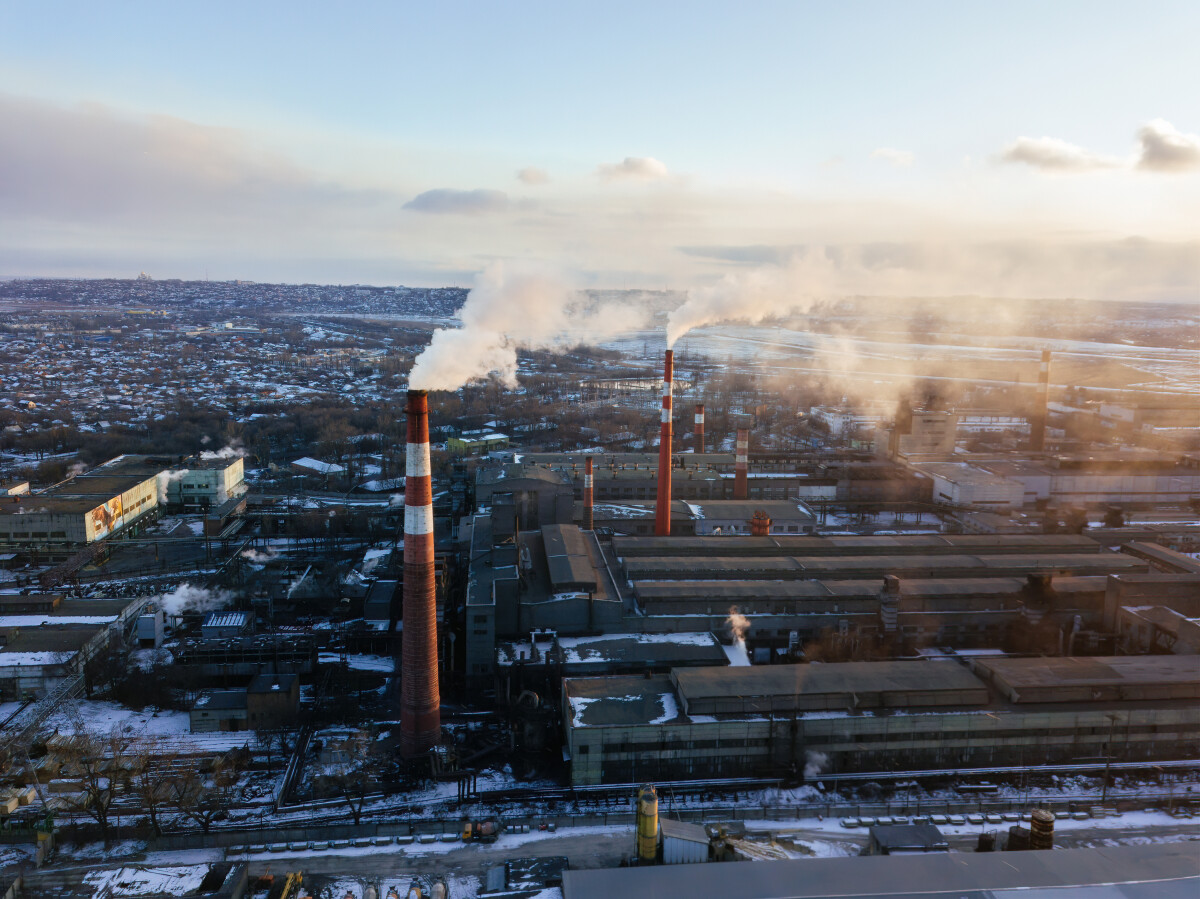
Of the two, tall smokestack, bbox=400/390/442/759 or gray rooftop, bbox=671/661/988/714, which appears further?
gray rooftop, bbox=671/661/988/714

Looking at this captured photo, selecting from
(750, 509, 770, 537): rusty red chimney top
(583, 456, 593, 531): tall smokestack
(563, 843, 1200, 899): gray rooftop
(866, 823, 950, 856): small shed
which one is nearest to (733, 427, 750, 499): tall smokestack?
(750, 509, 770, 537): rusty red chimney top

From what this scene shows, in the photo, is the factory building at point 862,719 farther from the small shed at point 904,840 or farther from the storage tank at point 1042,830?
the storage tank at point 1042,830

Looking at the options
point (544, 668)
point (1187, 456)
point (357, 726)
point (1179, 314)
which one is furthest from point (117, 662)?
point (1179, 314)

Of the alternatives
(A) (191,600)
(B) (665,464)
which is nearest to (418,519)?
(A) (191,600)

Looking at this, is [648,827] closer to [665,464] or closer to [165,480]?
[665,464]

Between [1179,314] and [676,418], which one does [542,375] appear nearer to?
[676,418]

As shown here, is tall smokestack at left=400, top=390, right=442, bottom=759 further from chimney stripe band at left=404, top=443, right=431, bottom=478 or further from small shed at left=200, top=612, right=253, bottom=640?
small shed at left=200, top=612, right=253, bottom=640
